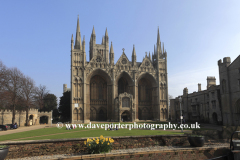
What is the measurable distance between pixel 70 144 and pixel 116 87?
50076mm

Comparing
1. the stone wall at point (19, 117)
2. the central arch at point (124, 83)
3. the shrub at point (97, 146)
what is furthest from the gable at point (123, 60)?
the shrub at point (97, 146)

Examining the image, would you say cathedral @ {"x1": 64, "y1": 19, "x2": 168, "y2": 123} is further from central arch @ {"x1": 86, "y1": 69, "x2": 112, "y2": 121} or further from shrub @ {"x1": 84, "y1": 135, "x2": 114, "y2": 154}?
shrub @ {"x1": 84, "y1": 135, "x2": 114, "y2": 154}

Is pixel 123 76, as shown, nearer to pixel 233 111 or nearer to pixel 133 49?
pixel 133 49

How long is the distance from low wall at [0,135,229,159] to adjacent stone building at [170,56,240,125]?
31384mm

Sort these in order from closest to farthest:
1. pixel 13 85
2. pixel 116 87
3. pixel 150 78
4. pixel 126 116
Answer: pixel 13 85
pixel 116 87
pixel 126 116
pixel 150 78

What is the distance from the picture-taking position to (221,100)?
4106 centimetres

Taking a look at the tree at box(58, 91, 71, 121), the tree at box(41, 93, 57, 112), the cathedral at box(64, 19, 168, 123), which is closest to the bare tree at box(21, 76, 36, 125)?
the cathedral at box(64, 19, 168, 123)

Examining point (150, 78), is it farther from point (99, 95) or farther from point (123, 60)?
point (99, 95)

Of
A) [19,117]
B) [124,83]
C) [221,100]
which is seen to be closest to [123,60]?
[124,83]

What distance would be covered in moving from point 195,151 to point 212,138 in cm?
287

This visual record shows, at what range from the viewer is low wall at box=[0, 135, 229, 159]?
980 centimetres

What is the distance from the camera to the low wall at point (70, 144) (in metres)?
9.80

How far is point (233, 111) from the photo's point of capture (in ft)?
124

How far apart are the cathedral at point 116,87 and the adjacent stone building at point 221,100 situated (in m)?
10.9
